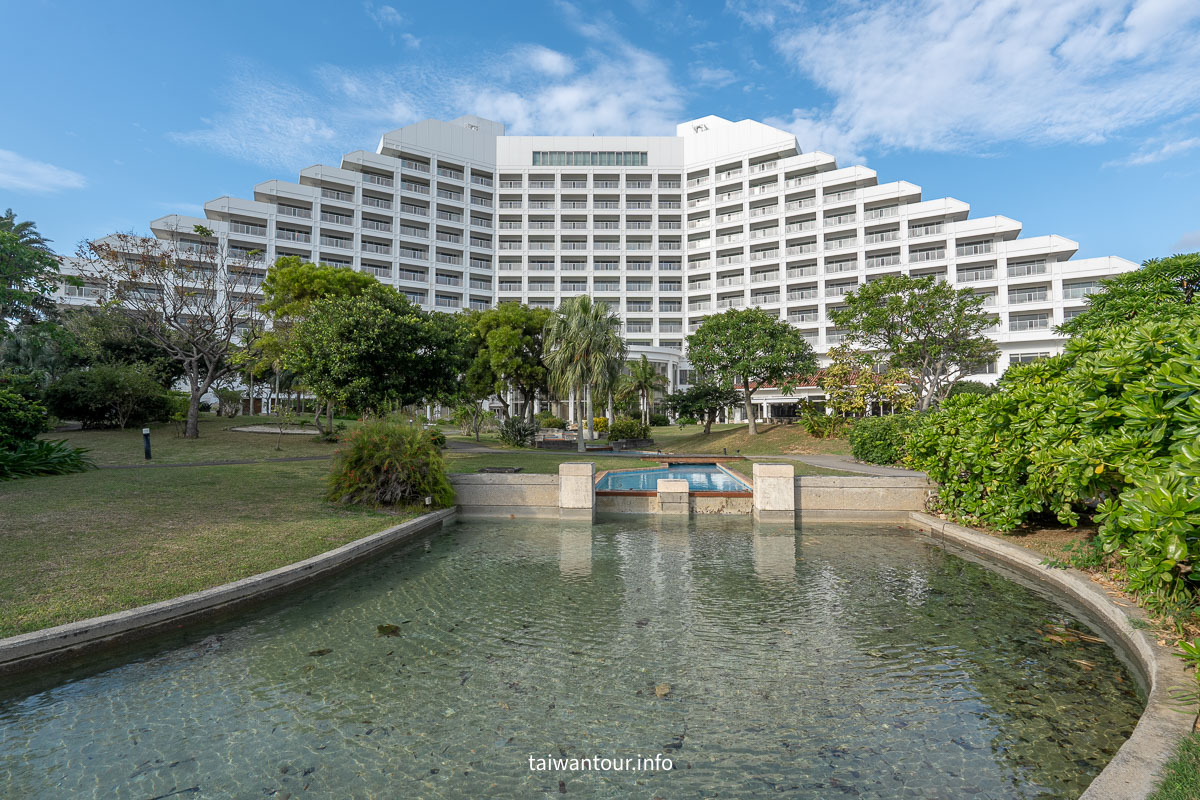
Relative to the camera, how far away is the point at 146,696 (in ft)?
16.5

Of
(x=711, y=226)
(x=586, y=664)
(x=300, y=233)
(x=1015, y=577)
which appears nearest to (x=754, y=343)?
(x=1015, y=577)

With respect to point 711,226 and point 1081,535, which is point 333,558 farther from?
point 711,226

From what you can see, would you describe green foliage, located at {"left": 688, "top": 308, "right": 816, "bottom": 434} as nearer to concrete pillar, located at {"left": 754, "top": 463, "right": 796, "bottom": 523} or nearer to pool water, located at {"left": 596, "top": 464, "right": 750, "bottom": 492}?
pool water, located at {"left": 596, "top": 464, "right": 750, "bottom": 492}

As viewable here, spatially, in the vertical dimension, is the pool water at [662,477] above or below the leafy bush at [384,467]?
below

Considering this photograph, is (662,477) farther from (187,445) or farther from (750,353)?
(750,353)

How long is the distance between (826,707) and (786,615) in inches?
97.7

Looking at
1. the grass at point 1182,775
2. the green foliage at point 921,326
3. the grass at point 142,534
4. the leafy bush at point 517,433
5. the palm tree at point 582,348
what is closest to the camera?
the grass at point 1182,775

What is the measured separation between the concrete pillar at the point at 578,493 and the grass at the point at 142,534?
413 centimetres

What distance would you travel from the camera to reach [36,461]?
14.4 m

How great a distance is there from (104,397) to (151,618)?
2638 centimetres

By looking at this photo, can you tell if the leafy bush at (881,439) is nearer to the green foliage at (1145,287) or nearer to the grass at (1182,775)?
the green foliage at (1145,287)

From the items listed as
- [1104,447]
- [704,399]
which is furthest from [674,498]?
[704,399]

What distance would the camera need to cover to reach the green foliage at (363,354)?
18.8 metres

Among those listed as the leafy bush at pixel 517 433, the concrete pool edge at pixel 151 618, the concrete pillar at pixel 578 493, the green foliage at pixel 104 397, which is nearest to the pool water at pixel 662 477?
the concrete pillar at pixel 578 493
